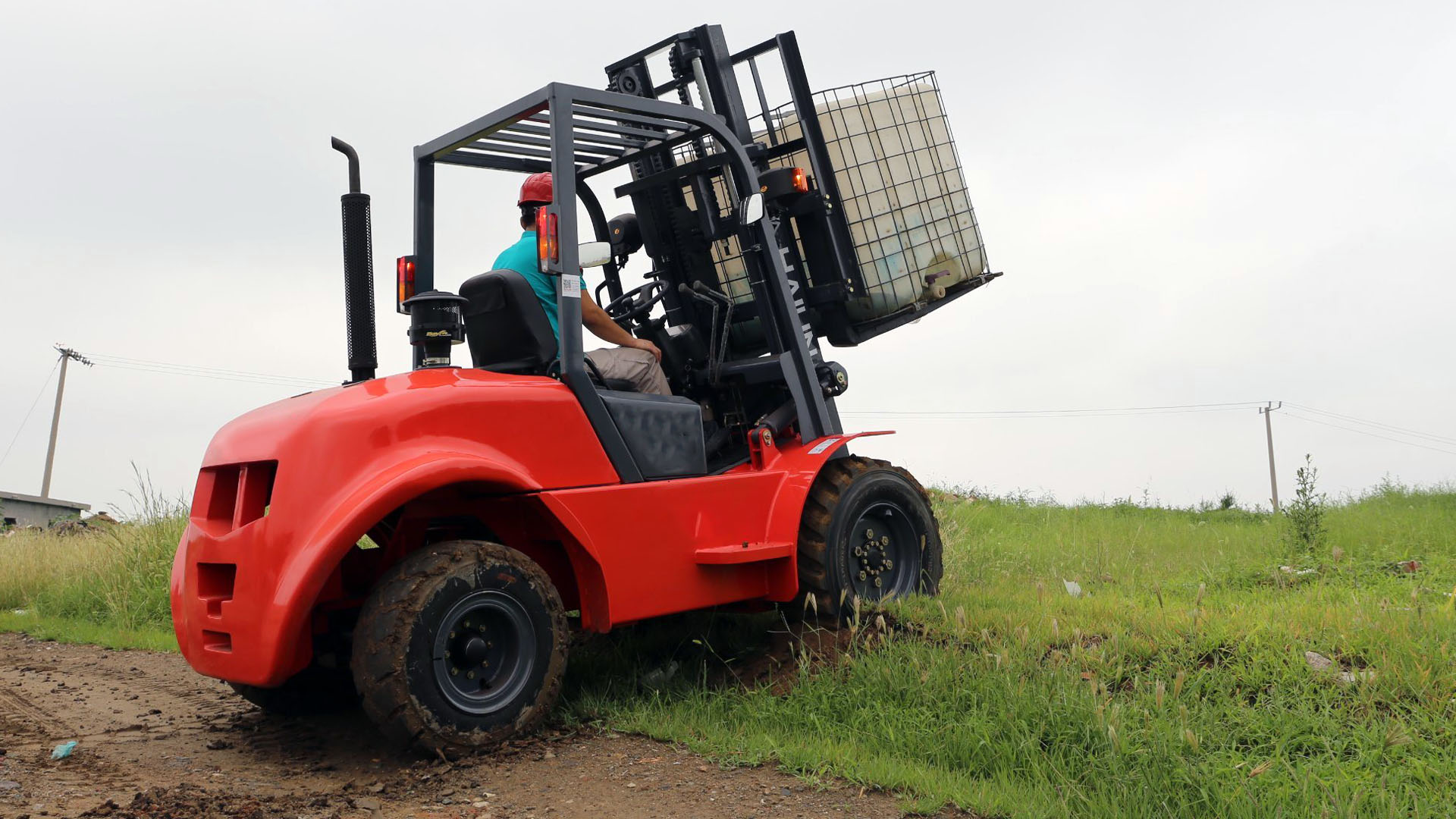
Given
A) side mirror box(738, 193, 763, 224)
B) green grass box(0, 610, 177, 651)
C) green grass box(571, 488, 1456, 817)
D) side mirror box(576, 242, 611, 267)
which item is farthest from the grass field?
green grass box(0, 610, 177, 651)

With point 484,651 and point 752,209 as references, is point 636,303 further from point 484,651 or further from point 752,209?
point 484,651

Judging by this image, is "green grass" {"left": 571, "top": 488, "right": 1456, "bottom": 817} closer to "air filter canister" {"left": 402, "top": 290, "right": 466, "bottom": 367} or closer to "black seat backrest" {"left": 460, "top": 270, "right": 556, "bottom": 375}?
"black seat backrest" {"left": 460, "top": 270, "right": 556, "bottom": 375}

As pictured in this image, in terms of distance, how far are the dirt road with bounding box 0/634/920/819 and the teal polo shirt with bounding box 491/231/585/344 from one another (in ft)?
6.64

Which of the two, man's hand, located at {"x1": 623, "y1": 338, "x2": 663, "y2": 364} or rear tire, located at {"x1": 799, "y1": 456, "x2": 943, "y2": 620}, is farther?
rear tire, located at {"x1": 799, "y1": 456, "x2": 943, "y2": 620}

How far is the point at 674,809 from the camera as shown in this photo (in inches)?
163

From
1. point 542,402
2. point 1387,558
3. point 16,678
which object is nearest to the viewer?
point 542,402

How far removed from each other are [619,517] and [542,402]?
0.65 m

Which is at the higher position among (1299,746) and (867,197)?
(867,197)

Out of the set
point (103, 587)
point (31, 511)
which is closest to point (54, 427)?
point (31, 511)

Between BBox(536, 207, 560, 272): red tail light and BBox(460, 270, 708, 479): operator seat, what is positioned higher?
BBox(536, 207, 560, 272): red tail light

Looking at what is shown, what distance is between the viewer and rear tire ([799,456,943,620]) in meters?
6.09

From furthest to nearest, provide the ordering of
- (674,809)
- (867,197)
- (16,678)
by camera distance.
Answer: (16,678) → (867,197) → (674,809)

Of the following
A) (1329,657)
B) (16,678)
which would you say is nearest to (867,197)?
(1329,657)

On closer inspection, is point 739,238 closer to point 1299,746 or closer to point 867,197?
point 867,197
